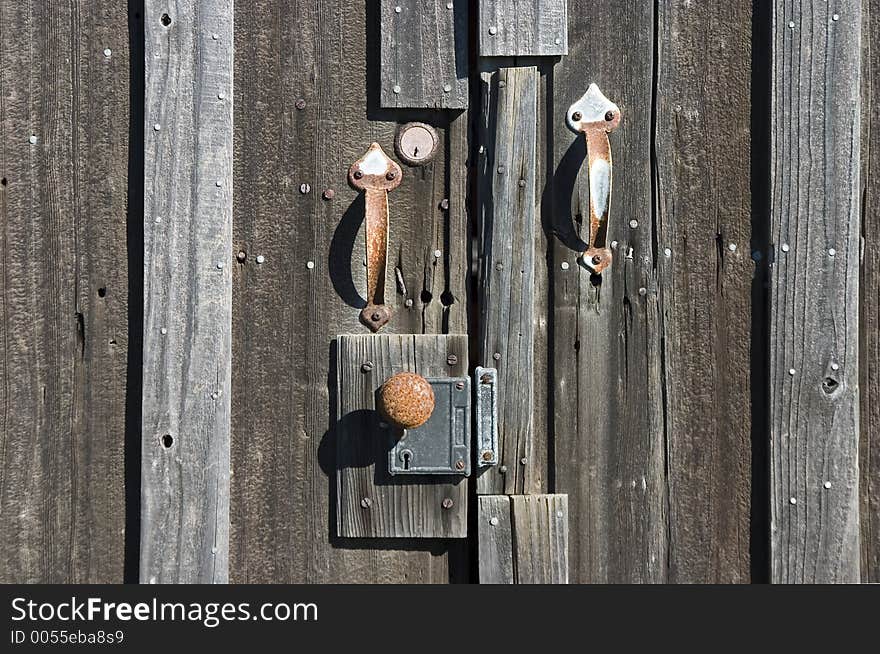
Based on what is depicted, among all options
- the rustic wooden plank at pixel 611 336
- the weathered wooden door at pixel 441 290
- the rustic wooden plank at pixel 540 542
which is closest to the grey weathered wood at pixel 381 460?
the weathered wooden door at pixel 441 290

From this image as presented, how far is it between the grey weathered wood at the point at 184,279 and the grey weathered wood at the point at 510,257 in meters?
0.51

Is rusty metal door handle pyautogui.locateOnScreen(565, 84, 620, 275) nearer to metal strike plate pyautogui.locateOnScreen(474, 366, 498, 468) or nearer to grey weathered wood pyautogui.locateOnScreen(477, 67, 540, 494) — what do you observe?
grey weathered wood pyautogui.locateOnScreen(477, 67, 540, 494)

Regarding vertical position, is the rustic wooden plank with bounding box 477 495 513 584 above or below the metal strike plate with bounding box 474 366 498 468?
below

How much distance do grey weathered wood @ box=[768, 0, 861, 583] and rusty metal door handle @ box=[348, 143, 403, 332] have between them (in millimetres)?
733

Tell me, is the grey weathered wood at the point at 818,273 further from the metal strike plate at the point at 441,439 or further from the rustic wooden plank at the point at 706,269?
the metal strike plate at the point at 441,439

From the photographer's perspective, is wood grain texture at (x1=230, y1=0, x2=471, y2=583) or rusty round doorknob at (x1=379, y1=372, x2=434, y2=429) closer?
rusty round doorknob at (x1=379, y1=372, x2=434, y2=429)

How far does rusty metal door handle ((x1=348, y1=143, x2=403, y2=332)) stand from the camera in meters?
1.51

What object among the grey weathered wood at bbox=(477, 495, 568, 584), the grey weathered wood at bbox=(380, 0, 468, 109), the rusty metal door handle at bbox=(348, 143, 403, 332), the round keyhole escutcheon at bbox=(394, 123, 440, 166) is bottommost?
the grey weathered wood at bbox=(477, 495, 568, 584)

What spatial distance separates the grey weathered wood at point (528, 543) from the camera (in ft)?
5.10

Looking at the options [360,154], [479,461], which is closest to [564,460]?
[479,461]

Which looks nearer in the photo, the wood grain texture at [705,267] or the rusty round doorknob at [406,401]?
the rusty round doorknob at [406,401]

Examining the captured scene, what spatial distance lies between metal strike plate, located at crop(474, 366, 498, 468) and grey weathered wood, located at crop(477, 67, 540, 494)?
2cm

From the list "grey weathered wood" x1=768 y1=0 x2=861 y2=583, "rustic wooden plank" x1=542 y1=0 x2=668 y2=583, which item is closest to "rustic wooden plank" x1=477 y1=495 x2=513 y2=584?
"rustic wooden plank" x1=542 y1=0 x2=668 y2=583

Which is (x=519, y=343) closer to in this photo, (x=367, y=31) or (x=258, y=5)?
(x=367, y=31)
